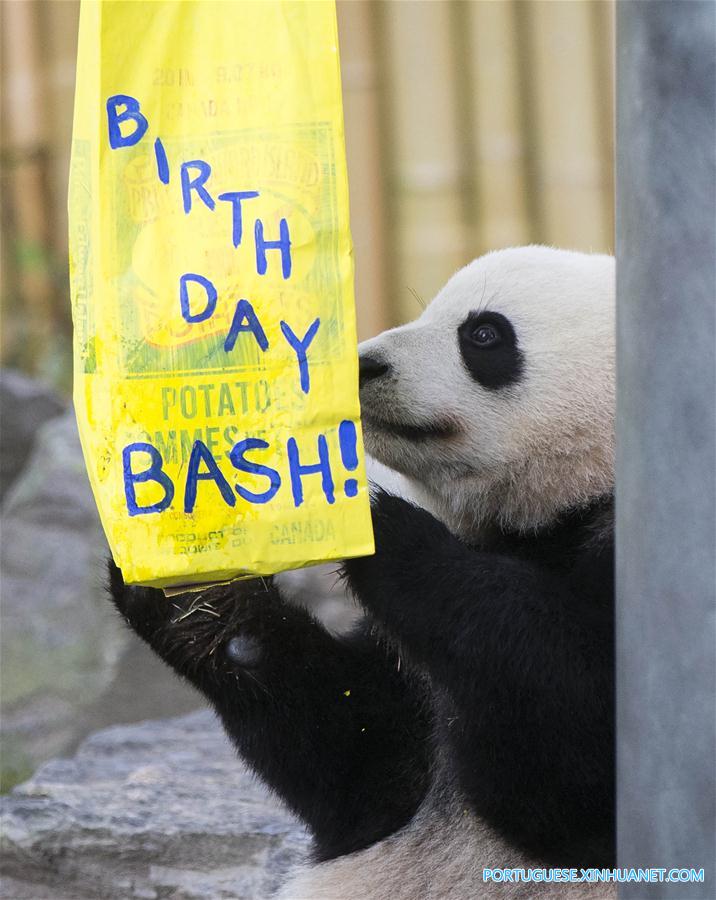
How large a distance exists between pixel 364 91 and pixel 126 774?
9.43 feet

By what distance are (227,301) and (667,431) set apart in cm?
47

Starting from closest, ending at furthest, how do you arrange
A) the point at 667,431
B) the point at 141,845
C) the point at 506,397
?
the point at 667,431, the point at 506,397, the point at 141,845

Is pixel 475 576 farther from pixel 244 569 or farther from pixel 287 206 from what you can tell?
pixel 287 206

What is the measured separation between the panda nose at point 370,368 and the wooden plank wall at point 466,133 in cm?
→ 291

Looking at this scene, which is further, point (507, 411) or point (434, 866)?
point (434, 866)

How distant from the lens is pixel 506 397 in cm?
196


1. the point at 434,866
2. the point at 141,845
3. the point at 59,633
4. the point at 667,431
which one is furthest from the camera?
the point at 59,633

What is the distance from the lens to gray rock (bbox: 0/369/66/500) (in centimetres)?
512

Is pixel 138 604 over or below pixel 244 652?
over

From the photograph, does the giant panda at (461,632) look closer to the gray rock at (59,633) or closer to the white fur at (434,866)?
the white fur at (434,866)

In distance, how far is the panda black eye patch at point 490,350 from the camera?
1966mm

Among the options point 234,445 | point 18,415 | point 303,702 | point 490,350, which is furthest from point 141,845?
point 18,415

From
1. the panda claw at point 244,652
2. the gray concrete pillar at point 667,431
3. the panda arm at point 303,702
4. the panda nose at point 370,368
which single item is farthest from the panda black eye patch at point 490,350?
the gray concrete pillar at point 667,431

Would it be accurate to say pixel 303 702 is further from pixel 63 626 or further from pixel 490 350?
pixel 63 626
